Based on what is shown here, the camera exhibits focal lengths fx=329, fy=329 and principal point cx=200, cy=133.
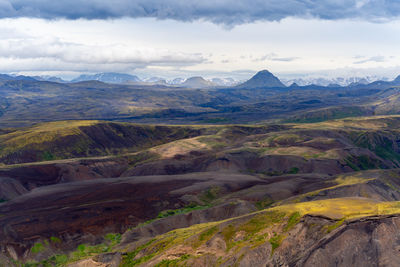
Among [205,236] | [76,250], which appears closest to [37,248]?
[76,250]

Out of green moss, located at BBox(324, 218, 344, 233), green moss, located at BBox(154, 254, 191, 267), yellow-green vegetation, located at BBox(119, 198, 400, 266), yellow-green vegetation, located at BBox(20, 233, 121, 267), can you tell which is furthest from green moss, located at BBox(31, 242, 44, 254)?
green moss, located at BBox(324, 218, 344, 233)

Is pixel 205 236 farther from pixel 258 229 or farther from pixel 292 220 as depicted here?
pixel 292 220

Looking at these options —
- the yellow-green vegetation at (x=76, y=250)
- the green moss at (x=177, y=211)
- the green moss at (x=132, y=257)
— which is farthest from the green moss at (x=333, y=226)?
the green moss at (x=177, y=211)

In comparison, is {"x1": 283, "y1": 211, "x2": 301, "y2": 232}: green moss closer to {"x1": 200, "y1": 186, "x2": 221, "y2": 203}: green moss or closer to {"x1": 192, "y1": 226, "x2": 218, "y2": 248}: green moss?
{"x1": 192, "y1": 226, "x2": 218, "y2": 248}: green moss

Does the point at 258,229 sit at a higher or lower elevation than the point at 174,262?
higher

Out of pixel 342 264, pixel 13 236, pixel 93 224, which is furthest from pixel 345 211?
pixel 13 236

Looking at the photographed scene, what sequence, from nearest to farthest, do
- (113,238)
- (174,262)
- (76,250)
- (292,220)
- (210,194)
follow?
(174,262) < (292,220) < (76,250) < (113,238) < (210,194)

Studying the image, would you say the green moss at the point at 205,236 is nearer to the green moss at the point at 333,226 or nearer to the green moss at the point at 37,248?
the green moss at the point at 333,226

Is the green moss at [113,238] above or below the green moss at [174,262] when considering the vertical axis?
below

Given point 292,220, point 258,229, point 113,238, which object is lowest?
point 113,238

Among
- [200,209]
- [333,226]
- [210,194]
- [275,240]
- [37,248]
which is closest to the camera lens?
[333,226]

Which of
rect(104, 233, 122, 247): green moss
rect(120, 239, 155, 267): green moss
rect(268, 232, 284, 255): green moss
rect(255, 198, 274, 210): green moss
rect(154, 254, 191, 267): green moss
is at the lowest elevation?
rect(104, 233, 122, 247): green moss
